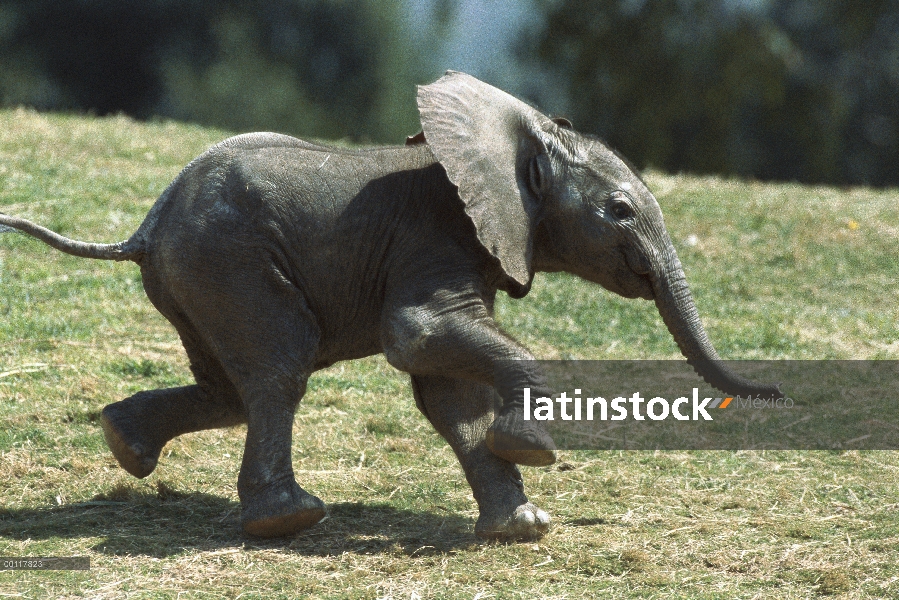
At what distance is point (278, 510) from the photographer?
5559 millimetres

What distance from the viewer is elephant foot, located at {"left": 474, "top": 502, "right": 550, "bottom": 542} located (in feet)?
18.6

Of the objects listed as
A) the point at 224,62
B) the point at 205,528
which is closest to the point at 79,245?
the point at 205,528

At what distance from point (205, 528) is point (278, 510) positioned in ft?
1.66

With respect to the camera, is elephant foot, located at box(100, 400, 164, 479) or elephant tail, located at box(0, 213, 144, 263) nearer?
elephant tail, located at box(0, 213, 144, 263)

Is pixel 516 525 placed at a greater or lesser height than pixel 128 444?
lesser

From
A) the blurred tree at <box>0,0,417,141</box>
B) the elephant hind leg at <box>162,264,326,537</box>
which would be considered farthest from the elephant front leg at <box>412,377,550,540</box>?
the blurred tree at <box>0,0,417,141</box>

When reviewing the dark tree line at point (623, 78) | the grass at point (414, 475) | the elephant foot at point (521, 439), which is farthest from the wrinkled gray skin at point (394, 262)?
the dark tree line at point (623, 78)

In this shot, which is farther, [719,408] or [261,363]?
[719,408]

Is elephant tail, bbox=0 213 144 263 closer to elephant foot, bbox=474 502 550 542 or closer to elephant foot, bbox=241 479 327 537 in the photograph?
elephant foot, bbox=241 479 327 537

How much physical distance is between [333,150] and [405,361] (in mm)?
1145

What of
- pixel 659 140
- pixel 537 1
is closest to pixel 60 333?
pixel 659 140

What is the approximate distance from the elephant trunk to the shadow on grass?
1.37 m

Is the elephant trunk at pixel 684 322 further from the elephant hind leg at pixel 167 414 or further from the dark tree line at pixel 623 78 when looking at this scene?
the dark tree line at pixel 623 78

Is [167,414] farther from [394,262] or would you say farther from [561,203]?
[561,203]
